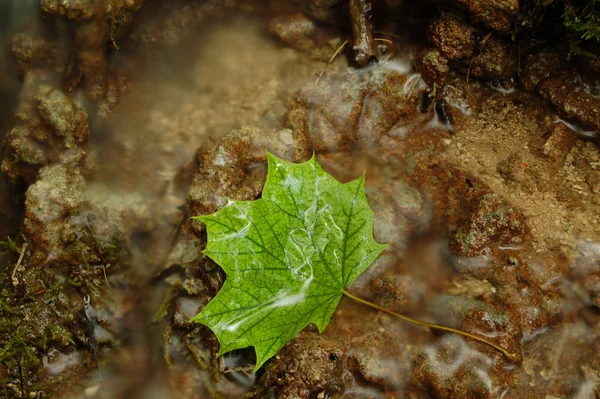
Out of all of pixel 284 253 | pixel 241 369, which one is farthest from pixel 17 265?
pixel 284 253

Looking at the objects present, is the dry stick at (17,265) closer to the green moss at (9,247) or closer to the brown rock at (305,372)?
the green moss at (9,247)

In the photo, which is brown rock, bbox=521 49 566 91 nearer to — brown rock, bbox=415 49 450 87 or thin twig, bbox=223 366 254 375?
brown rock, bbox=415 49 450 87

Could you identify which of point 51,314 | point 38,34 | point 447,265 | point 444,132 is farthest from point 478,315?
→ point 38,34

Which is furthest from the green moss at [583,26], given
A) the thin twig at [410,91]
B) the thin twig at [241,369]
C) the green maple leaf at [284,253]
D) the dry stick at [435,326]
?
the thin twig at [241,369]

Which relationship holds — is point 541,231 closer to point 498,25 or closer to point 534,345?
point 534,345

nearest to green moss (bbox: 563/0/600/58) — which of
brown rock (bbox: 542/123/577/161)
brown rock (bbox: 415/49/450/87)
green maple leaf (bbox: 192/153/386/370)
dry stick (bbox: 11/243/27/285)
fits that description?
brown rock (bbox: 542/123/577/161)
